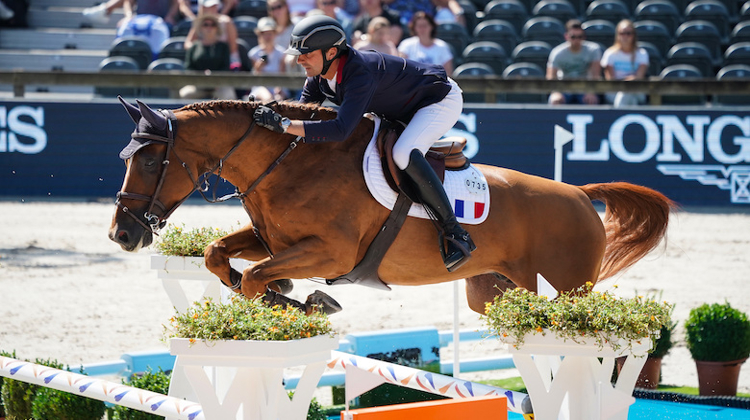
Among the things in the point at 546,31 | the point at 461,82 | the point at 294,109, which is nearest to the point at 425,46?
the point at 461,82

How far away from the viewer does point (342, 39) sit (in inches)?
180

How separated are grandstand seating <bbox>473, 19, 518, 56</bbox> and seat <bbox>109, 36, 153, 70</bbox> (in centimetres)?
483

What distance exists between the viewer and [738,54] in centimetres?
1332

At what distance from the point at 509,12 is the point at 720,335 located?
9295 mm

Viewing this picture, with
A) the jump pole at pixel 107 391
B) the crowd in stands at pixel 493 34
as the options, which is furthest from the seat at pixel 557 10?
the jump pole at pixel 107 391

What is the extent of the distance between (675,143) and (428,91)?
7.36 metres

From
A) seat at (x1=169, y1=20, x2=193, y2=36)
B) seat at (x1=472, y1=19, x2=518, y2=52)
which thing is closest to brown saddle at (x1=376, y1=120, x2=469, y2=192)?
seat at (x1=472, y1=19, x2=518, y2=52)

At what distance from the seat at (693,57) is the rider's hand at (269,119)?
10148 mm

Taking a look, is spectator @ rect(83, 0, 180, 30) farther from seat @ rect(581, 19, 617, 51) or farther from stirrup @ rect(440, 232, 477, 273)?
stirrup @ rect(440, 232, 477, 273)

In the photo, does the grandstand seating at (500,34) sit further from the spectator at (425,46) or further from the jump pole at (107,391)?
the jump pole at (107,391)

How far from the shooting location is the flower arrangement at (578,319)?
370 centimetres

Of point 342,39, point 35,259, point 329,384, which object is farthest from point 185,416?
point 35,259

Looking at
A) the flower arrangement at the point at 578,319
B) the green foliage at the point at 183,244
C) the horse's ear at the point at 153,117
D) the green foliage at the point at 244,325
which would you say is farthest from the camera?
the green foliage at the point at 183,244

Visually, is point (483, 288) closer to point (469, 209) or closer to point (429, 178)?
point (469, 209)
